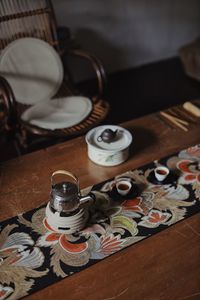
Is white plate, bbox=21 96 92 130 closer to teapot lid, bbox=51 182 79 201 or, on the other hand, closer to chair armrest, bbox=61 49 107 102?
chair armrest, bbox=61 49 107 102

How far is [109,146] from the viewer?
4.91 feet

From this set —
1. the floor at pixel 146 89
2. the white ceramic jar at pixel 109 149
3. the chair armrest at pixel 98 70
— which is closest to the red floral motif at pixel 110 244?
the white ceramic jar at pixel 109 149

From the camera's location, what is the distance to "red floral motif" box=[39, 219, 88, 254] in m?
1.12

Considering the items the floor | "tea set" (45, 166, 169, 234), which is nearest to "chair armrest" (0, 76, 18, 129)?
"tea set" (45, 166, 169, 234)

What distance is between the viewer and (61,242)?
114 cm

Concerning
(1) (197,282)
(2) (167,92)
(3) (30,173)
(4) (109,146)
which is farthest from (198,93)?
(1) (197,282)

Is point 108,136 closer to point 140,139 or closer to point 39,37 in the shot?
point 140,139

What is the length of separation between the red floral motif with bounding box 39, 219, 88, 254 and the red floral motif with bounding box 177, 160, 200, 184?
51cm

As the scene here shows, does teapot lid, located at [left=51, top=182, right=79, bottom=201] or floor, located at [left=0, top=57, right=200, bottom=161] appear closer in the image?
teapot lid, located at [left=51, top=182, right=79, bottom=201]

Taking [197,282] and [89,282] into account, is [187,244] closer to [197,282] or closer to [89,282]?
[197,282]

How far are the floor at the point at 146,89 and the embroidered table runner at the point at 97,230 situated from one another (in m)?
1.55

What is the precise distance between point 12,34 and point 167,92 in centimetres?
166

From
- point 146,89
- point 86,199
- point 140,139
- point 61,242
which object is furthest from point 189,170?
point 146,89

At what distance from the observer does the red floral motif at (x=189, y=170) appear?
1396 millimetres
